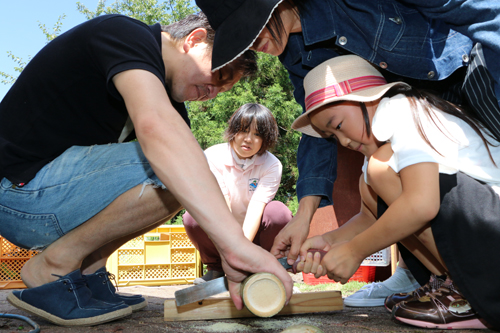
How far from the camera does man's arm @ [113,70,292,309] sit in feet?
3.47

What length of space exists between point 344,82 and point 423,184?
0.50 metres

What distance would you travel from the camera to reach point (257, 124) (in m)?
3.08

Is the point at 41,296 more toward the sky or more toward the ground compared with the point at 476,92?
more toward the ground

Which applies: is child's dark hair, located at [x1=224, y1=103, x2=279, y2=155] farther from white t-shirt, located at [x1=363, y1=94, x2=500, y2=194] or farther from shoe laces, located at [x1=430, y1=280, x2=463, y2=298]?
shoe laces, located at [x1=430, y1=280, x2=463, y2=298]

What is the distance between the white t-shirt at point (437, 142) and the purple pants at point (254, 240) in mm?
1767

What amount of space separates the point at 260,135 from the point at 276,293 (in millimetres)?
2110

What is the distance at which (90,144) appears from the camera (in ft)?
5.40

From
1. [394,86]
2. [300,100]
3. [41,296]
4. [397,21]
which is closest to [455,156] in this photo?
[394,86]

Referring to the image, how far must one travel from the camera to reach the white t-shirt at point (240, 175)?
3.14 m

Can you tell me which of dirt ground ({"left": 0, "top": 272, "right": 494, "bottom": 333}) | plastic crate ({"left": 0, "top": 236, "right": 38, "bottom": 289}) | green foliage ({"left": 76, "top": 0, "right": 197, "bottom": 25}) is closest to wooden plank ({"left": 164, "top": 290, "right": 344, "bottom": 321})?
dirt ground ({"left": 0, "top": 272, "right": 494, "bottom": 333})

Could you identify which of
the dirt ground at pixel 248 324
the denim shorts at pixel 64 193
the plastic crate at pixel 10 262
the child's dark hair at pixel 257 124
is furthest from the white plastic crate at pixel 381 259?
the plastic crate at pixel 10 262

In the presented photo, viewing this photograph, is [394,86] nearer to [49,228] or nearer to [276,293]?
[276,293]

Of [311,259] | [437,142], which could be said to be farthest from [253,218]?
[437,142]

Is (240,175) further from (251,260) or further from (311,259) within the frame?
(251,260)
